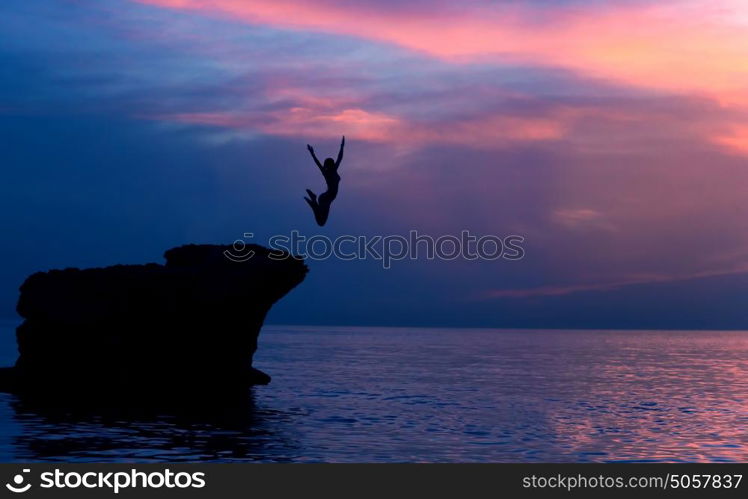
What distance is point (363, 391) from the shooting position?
40.2 metres

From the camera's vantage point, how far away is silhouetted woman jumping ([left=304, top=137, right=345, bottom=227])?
939 inches

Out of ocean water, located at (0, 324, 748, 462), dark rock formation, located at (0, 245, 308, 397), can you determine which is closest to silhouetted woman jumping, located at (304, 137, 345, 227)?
ocean water, located at (0, 324, 748, 462)

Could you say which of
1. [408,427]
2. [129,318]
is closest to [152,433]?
[408,427]

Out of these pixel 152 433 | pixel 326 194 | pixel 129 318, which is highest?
pixel 326 194

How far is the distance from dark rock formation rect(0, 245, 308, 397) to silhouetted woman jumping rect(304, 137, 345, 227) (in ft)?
44.0

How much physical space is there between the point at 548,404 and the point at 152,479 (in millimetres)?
22183

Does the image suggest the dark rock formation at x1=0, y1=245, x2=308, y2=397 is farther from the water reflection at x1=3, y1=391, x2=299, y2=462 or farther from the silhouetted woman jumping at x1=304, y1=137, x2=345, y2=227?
the silhouetted woman jumping at x1=304, y1=137, x2=345, y2=227

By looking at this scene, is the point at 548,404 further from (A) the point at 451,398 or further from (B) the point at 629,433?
(B) the point at 629,433

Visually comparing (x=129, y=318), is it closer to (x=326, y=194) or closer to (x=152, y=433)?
(x=152, y=433)

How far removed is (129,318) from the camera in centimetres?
3694

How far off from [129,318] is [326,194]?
16623mm

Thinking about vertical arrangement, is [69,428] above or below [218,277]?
below

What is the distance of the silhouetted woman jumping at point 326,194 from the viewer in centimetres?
2386

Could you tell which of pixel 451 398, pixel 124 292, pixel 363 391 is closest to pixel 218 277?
pixel 124 292
